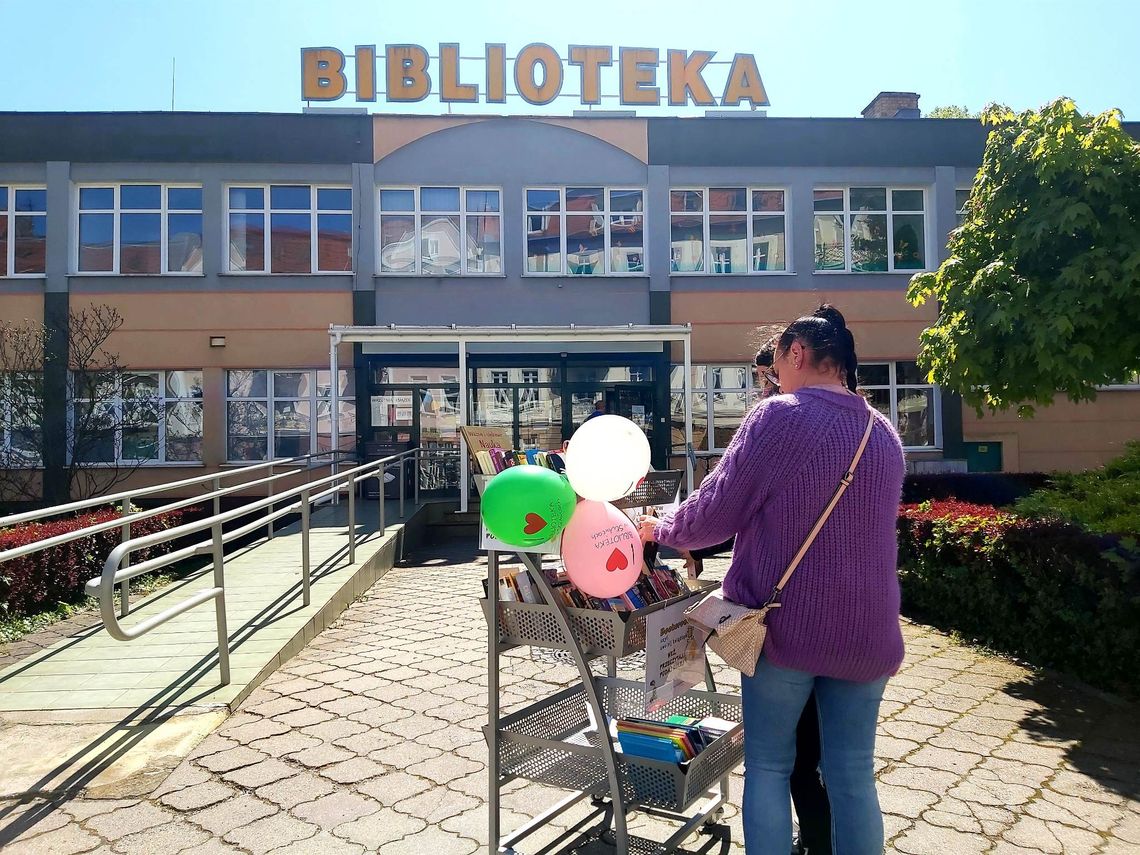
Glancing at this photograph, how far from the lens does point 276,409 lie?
15328mm

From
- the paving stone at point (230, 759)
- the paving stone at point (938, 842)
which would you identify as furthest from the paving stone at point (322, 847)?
the paving stone at point (938, 842)

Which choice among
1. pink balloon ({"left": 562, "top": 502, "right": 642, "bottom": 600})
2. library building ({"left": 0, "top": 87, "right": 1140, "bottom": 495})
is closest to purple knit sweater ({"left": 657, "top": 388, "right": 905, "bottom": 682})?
pink balloon ({"left": 562, "top": 502, "right": 642, "bottom": 600})

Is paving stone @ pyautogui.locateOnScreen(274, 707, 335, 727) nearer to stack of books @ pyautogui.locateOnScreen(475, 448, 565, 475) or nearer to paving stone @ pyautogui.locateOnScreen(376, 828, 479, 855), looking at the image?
paving stone @ pyautogui.locateOnScreen(376, 828, 479, 855)

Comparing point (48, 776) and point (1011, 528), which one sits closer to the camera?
point (48, 776)

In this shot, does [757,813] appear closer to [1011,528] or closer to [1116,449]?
[1011,528]

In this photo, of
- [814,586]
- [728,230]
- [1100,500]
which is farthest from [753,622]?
[728,230]

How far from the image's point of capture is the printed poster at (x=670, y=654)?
7.97 ft

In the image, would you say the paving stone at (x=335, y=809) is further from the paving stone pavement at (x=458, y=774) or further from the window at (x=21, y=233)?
the window at (x=21, y=233)

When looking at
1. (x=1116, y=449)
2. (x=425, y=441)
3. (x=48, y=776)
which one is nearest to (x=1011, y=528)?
(x=48, y=776)

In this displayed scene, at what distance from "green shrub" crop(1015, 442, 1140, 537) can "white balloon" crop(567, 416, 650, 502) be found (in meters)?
3.73

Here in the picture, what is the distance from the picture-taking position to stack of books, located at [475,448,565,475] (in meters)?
2.72

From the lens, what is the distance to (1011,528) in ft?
17.6

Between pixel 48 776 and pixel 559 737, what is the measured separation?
2244 millimetres

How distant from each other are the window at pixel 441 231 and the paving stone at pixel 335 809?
12.9m
